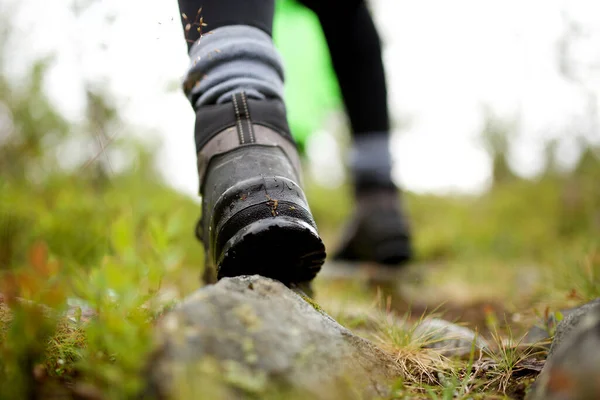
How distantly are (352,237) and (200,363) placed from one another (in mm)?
2037

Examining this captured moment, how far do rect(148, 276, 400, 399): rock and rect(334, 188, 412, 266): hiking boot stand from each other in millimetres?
1409

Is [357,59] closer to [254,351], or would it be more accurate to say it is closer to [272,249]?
[272,249]

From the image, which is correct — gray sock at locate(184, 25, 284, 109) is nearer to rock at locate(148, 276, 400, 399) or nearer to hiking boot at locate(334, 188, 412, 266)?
rock at locate(148, 276, 400, 399)

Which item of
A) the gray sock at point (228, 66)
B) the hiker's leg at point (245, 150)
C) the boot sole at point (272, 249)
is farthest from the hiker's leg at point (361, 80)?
the boot sole at point (272, 249)

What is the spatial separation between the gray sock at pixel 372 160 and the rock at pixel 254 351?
1557 millimetres

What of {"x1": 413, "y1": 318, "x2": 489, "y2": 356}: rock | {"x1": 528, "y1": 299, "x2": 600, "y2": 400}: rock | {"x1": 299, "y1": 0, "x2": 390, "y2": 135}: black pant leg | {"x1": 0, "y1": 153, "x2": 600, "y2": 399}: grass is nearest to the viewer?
{"x1": 528, "y1": 299, "x2": 600, "y2": 400}: rock

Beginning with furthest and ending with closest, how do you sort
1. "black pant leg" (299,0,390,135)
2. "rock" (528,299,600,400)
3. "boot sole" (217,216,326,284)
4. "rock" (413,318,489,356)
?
"black pant leg" (299,0,390,135) → "rock" (413,318,489,356) → "boot sole" (217,216,326,284) → "rock" (528,299,600,400)

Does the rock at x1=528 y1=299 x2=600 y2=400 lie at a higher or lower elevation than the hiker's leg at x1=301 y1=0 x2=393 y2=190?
lower

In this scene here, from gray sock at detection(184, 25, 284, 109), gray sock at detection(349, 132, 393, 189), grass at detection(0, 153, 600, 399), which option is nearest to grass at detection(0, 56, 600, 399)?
grass at detection(0, 153, 600, 399)

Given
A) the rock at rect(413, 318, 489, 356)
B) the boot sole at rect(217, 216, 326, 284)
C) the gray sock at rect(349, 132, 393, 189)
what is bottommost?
the rock at rect(413, 318, 489, 356)

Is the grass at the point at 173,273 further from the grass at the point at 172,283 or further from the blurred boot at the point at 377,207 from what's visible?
the blurred boot at the point at 377,207

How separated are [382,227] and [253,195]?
4.49ft

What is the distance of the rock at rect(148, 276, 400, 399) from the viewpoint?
0.64 meters

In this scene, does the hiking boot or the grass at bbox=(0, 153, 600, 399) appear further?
the hiking boot
